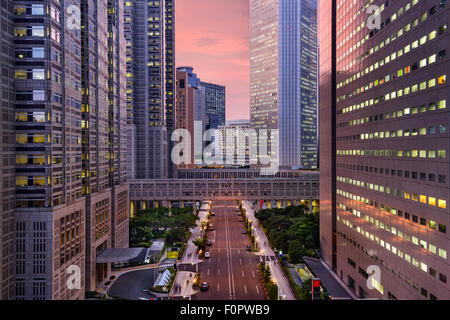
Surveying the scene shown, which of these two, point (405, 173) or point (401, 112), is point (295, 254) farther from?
point (401, 112)

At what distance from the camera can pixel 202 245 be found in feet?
256

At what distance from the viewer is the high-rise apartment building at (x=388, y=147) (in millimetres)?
33812

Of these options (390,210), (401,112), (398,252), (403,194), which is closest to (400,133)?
(401,112)

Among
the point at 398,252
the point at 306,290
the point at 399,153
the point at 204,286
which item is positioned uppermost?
the point at 399,153

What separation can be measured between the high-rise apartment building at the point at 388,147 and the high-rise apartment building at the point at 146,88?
8169 centimetres

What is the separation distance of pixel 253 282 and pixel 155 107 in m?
94.3

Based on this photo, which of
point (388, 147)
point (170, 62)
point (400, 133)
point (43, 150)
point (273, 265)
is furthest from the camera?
point (170, 62)

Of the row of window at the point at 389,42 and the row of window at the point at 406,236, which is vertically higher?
the row of window at the point at 389,42

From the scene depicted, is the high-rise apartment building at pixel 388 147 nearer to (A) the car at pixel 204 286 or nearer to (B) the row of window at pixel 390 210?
(B) the row of window at pixel 390 210

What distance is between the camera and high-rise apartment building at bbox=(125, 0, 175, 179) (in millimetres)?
131125

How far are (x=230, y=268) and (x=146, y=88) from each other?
89.7 meters

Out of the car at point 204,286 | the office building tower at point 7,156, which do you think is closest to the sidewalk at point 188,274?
the car at point 204,286

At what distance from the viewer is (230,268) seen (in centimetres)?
6656
